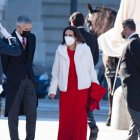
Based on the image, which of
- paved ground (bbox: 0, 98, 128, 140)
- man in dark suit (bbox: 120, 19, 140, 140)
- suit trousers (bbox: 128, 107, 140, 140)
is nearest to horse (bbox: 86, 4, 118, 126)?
paved ground (bbox: 0, 98, 128, 140)

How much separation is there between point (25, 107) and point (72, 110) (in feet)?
2.27

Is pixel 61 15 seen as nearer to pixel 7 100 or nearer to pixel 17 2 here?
pixel 17 2

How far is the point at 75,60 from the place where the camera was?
1276cm

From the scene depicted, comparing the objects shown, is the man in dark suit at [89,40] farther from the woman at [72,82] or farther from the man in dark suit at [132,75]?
the man in dark suit at [132,75]

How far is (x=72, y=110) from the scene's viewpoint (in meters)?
12.8

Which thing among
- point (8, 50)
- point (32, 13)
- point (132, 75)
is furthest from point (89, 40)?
point (32, 13)

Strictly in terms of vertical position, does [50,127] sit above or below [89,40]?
below

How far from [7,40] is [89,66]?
1.23 metres

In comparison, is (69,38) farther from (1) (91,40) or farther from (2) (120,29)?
(2) (120,29)

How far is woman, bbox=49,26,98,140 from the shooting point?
12711 millimetres

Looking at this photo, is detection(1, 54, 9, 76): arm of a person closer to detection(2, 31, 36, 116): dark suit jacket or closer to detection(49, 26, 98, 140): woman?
detection(2, 31, 36, 116): dark suit jacket

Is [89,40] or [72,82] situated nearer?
[72,82]

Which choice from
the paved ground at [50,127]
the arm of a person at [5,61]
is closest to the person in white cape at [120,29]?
the paved ground at [50,127]

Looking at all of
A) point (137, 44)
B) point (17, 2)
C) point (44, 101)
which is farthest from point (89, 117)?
point (17, 2)
